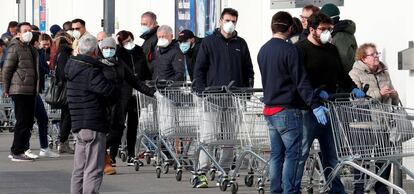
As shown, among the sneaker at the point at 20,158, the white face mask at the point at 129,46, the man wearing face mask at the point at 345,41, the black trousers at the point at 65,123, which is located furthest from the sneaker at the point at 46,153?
the man wearing face mask at the point at 345,41

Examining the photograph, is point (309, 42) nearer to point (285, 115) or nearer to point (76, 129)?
point (285, 115)

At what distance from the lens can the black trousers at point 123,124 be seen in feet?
48.4

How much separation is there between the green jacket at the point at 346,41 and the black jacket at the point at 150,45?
3.99 m

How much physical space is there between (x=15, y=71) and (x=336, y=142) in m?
7.04

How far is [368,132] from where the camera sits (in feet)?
34.2

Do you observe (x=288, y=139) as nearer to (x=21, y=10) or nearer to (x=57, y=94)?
(x=57, y=94)

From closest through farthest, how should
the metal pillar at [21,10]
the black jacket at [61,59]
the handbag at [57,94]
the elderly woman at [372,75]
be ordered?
the elderly woman at [372,75] < the black jacket at [61,59] < the handbag at [57,94] < the metal pillar at [21,10]

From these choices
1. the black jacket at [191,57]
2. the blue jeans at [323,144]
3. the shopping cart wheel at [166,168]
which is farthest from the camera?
the black jacket at [191,57]

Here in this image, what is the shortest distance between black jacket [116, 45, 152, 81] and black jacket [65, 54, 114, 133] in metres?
4.56

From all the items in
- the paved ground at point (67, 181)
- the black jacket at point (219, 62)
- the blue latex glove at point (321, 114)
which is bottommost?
the paved ground at point (67, 181)

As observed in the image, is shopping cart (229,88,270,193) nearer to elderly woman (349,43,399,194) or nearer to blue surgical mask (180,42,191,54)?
elderly woman (349,43,399,194)

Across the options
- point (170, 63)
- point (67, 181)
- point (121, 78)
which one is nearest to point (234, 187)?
point (121, 78)

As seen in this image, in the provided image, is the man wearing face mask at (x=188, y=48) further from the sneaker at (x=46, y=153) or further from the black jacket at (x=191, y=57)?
the sneaker at (x=46, y=153)

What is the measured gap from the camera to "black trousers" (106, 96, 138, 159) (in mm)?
14750
